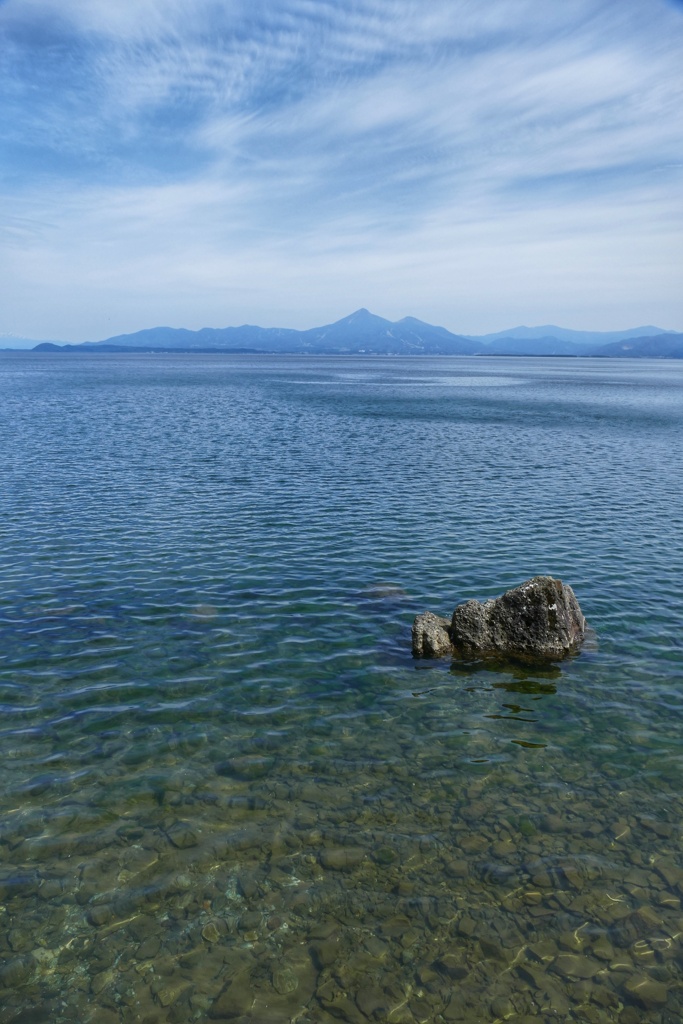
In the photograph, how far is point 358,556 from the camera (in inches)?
1448

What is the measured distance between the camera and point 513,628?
26859mm

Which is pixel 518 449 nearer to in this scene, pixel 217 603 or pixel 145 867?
pixel 217 603

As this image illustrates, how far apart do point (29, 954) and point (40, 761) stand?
6626 mm

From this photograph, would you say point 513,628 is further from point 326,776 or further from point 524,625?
point 326,776

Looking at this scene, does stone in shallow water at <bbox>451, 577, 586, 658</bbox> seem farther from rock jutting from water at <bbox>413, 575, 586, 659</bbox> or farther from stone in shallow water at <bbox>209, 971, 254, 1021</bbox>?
stone in shallow water at <bbox>209, 971, 254, 1021</bbox>

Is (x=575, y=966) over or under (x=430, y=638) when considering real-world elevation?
under

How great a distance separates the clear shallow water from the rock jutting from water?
1181 millimetres

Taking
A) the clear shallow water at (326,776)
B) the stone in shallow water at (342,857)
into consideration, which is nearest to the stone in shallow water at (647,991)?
the clear shallow water at (326,776)

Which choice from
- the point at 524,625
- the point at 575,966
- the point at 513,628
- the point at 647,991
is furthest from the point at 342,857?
the point at 524,625

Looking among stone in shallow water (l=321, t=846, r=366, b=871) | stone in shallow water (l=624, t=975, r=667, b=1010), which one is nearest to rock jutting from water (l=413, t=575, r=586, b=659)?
stone in shallow water (l=321, t=846, r=366, b=871)

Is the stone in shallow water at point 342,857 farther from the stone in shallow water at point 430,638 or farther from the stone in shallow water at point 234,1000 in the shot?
the stone in shallow water at point 430,638

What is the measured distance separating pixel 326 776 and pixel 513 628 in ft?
38.2

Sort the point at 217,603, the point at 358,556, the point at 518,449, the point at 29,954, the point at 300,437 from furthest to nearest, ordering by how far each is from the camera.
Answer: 1. the point at 300,437
2. the point at 518,449
3. the point at 358,556
4. the point at 217,603
5. the point at 29,954

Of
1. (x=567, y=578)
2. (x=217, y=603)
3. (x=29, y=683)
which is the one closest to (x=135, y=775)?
(x=29, y=683)
